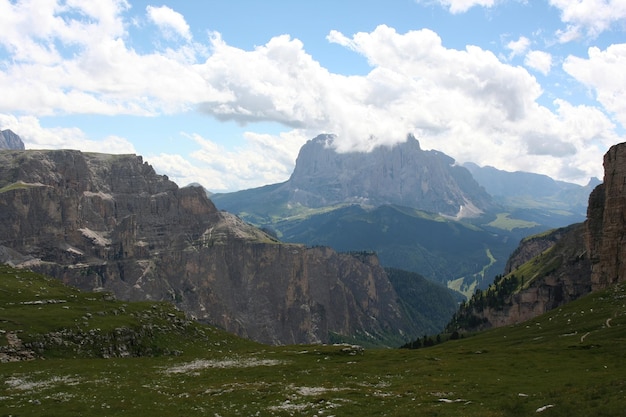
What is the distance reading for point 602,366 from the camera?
197 feet

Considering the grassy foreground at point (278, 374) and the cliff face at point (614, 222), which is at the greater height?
the cliff face at point (614, 222)

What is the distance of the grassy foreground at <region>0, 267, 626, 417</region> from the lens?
46.3 meters

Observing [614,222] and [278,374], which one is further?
[614,222]

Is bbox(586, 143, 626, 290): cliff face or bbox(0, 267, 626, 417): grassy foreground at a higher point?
bbox(586, 143, 626, 290): cliff face

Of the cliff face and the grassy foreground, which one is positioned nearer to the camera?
the grassy foreground

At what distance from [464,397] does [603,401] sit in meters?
12.6

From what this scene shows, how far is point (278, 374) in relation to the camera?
7044 centimetres

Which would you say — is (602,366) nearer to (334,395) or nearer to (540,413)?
(540,413)

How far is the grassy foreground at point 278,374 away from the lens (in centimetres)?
4634

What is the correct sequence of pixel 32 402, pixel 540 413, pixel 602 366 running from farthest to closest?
1. pixel 602 366
2. pixel 32 402
3. pixel 540 413

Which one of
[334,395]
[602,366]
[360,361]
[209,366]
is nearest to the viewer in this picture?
[334,395]

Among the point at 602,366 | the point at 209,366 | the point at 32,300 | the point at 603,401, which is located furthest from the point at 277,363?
the point at 32,300

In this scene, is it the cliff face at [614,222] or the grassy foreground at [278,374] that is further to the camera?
the cliff face at [614,222]

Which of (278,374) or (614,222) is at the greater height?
(614,222)
